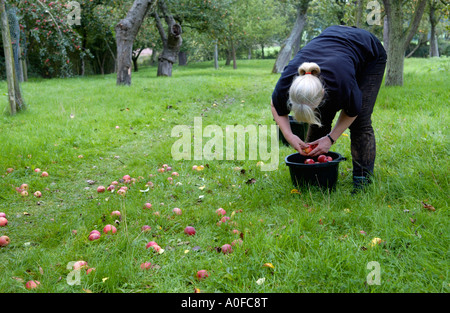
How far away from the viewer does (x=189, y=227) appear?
310 cm

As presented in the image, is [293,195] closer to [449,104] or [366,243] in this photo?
[366,243]

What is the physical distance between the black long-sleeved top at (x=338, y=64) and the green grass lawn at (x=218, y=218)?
3.08ft

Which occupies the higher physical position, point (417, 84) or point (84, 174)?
point (417, 84)

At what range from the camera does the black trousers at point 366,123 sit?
11.4 ft

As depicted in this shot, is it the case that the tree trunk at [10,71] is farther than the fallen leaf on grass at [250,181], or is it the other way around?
the tree trunk at [10,71]

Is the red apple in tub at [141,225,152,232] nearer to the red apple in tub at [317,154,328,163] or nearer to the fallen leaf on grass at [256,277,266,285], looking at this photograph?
the fallen leaf on grass at [256,277,266,285]

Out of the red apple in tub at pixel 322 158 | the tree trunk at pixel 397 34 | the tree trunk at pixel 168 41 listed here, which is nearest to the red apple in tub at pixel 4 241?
the red apple in tub at pixel 322 158

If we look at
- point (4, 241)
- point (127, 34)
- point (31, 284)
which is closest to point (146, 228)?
point (31, 284)

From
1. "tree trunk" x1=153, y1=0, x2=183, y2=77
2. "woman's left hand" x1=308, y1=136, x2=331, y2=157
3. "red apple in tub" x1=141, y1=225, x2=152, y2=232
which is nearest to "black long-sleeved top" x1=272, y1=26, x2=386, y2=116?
"woman's left hand" x1=308, y1=136, x2=331, y2=157

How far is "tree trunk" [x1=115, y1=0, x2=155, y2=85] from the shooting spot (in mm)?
11867

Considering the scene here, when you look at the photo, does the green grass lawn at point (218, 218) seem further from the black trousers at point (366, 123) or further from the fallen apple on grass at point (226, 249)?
the black trousers at point (366, 123)

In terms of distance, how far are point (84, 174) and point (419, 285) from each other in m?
4.25
